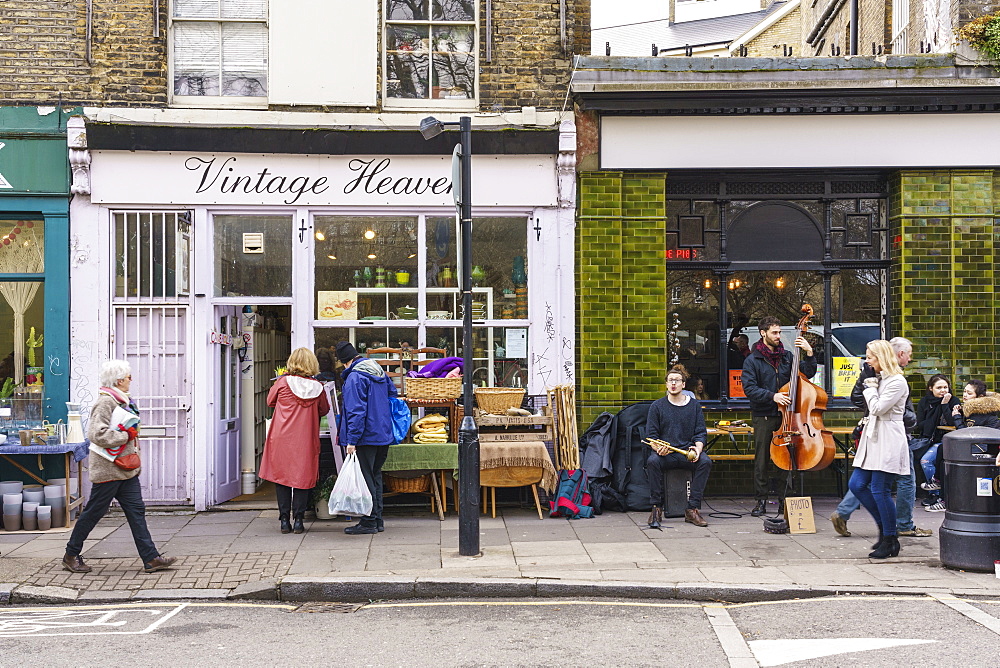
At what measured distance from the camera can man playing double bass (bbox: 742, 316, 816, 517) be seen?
395 inches

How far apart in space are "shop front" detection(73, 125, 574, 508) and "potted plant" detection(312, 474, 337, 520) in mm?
1513

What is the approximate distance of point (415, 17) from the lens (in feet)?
37.7

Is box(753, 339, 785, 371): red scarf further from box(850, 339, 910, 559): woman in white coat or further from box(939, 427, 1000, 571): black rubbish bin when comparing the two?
box(939, 427, 1000, 571): black rubbish bin

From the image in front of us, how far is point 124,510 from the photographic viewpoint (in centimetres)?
806

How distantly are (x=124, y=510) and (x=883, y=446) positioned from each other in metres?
6.48

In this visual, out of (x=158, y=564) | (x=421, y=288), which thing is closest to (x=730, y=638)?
(x=158, y=564)

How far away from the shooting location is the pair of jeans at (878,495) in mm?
8172

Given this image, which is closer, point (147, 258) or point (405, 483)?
point (405, 483)

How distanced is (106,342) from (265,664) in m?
6.29

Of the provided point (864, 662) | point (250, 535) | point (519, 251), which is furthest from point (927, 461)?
point (250, 535)

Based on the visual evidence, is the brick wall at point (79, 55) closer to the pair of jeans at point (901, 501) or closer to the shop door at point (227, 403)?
the shop door at point (227, 403)

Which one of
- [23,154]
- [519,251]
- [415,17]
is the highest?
[415,17]

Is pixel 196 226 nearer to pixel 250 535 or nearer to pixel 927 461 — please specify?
pixel 250 535

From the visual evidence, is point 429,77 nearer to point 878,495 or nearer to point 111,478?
point 111,478
